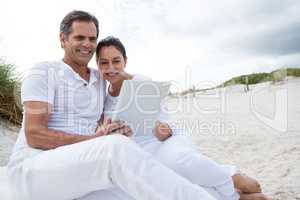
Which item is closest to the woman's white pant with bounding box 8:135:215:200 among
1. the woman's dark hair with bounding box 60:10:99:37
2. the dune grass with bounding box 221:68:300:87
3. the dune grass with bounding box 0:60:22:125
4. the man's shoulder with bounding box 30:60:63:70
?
the man's shoulder with bounding box 30:60:63:70

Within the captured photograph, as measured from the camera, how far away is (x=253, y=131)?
21.6 feet

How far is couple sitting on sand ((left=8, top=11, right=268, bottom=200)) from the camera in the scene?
2041 millimetres

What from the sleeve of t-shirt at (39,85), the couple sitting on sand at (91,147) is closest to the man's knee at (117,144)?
the couple sitting on sand at (91,147)

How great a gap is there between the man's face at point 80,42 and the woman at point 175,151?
0.70 feet

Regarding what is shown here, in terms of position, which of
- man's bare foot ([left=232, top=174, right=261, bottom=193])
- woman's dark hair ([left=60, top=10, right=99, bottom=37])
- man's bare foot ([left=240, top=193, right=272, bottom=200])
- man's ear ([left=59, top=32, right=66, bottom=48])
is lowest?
man's bare foot ([left=240, top=193, right=272, bottom=200])

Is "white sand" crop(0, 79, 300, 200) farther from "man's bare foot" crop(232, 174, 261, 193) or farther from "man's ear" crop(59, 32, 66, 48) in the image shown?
"man's ear" crop(59, 32, 66, 48)

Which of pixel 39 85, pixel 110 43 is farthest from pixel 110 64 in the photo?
pixel 39 85

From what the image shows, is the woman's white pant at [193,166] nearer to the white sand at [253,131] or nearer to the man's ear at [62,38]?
the man's ear at [62,38]

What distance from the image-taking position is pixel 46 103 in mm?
2420

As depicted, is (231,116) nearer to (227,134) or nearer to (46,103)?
(227,134)

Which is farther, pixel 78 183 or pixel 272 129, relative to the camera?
pixel 272 129

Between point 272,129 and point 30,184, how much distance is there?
515 cm

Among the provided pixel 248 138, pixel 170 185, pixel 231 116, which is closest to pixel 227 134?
pixel 248 138

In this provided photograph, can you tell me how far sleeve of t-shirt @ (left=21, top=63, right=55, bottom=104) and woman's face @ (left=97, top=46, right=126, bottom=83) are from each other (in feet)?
1.64
